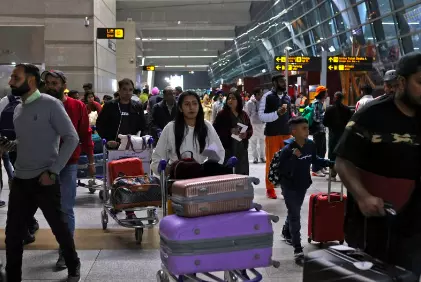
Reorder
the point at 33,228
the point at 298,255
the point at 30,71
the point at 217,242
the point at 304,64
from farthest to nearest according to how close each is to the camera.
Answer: the point at 304,64 → the point at 33,228 → the point at 298,255 → the point at 30,71 → the point at 217,242

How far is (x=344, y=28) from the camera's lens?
25594mm

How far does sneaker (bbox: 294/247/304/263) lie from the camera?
5.60 meters

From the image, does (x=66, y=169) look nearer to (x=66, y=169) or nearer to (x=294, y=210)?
(x=66, y=169)

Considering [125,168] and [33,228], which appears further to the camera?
[125,168]

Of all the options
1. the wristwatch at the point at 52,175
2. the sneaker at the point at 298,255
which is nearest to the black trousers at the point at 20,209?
the wristwatch at the point at 52,175

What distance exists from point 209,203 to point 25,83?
190cm

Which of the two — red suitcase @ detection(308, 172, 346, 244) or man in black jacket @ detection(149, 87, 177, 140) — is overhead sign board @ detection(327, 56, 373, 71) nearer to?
man in black jacket @ detection(149, 87, 177, 140)

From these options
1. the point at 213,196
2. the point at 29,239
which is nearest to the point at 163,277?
the point at 213,196

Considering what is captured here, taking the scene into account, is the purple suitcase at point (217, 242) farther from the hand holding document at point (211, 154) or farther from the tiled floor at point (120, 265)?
the tiled floor at point (120, 265)

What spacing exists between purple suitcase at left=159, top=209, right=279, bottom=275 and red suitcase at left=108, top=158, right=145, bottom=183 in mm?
3214

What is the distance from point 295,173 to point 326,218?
67 centimetres

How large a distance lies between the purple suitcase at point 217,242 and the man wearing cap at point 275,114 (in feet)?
16.9

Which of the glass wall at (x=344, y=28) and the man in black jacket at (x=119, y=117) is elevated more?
the glass wall at (x=344, y=28)

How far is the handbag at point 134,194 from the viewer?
20.5 ft
